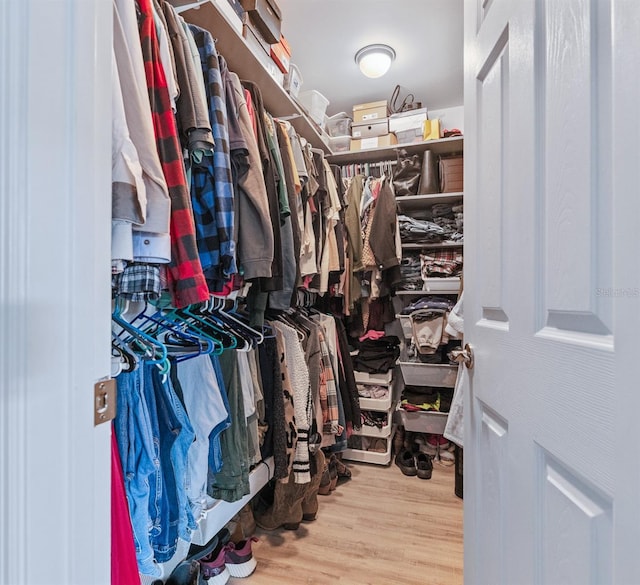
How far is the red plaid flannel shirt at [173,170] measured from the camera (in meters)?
0.85

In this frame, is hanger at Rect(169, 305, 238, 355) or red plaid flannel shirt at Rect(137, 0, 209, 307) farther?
hanger at Rect(169, 305, 238, 355)

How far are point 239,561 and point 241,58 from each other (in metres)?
2.02

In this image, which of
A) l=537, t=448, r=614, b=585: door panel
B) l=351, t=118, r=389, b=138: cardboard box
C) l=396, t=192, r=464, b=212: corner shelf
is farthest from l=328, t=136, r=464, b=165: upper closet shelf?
l=537, t=448, r=614, b=585: door panel

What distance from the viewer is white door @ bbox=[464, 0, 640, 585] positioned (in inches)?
16.1

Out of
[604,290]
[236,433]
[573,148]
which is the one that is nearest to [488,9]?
[573,148]

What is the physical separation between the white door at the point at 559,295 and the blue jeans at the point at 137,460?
2.67 feet

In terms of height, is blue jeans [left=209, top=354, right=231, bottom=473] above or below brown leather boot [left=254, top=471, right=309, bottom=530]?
above

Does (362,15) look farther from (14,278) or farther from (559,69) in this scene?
(14,278)

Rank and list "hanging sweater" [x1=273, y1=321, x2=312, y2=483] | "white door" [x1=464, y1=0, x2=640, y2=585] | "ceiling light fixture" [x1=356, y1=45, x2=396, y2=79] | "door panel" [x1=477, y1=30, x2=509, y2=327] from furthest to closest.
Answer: "ceiling light fixture" [x1=356, y1=45, x2=396, y2=79] < "hanging sweater" [x1=273, y1=321, x2=312, y2=483] < "door panel" [x1=477, y1=30, x2=509, y2=327] < "white door" [x1=464, y1=0, x2=640, y2=585]

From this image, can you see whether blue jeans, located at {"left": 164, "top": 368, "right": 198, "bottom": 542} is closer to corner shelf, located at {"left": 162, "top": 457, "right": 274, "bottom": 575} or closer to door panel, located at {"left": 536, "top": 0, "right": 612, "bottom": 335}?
corner shelf, located at {"left": 162, "top": 457, "right": 274, "bottom": 575}

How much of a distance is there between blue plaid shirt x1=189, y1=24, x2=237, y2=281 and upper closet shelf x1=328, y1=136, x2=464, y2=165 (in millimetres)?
1679

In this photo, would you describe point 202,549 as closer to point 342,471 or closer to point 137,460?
point 137,460

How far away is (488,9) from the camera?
33.4 inches

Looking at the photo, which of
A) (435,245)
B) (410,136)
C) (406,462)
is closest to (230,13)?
(410,136)
